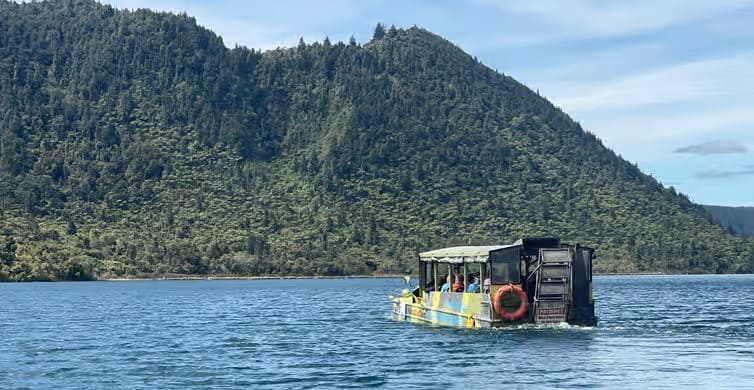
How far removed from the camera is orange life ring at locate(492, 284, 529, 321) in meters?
54.5

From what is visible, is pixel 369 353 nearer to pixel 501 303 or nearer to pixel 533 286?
pixel 501 303

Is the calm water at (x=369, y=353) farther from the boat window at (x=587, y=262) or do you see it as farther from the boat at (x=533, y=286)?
the boat window at (x=587, y=262)

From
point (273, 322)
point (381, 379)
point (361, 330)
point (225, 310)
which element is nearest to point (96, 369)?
point (381, 379)

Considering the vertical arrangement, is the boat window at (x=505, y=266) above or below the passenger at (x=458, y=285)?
above

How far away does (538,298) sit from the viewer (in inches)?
2160

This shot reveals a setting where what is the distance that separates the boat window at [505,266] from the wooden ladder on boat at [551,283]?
4.03 feet

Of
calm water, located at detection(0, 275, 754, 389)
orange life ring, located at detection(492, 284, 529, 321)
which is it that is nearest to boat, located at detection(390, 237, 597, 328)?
orange life ring, located at detection(492, 284, 529, 321)

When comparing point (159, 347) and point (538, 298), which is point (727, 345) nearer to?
point (538, 298)

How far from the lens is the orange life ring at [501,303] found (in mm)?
54531

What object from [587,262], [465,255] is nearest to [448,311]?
[465,255]

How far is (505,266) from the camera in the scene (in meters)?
55.2

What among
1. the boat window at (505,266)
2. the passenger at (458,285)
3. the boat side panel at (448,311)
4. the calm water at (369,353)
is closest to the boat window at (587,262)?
the calm water at (369,353)

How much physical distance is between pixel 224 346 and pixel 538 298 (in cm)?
1745

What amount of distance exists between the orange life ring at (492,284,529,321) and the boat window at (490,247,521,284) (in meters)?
0.54
